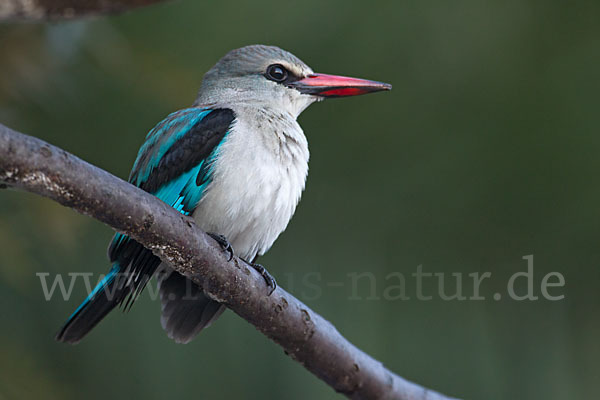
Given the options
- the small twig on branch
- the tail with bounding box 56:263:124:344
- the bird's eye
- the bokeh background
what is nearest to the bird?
the tail with bounding box 56:263:124:344

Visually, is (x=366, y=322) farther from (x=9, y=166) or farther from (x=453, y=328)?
(x=9, y=166)

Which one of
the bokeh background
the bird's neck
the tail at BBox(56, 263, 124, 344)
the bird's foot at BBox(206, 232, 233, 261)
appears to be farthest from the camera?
the bokeh background

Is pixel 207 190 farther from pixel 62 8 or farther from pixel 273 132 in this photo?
pixel 62 8

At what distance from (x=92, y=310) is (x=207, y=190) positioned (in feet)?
1.75

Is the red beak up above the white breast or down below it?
above

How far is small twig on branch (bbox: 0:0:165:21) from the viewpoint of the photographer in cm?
288

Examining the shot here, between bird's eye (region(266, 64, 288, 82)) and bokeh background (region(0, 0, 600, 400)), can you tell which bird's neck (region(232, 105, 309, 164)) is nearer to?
bird's eye (region(266, 64, 288, 82))

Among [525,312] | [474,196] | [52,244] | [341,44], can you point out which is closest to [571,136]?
[474,196]

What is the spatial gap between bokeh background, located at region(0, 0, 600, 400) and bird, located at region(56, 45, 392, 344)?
0.77 meters

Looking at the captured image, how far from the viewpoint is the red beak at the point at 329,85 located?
3115 millimetres

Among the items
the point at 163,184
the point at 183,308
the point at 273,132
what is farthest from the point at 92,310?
the point at 273,132

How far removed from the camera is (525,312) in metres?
3.47

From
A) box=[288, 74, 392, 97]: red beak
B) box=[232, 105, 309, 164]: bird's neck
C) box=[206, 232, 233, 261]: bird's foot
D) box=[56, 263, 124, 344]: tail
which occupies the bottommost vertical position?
box=[56, 263, 124, 344]: tail

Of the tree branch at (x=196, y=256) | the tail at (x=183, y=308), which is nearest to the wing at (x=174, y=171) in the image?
the tail at (x=183, y=308)
